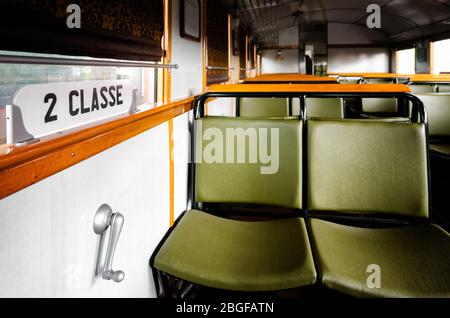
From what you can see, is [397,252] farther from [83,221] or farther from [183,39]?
[183,39]

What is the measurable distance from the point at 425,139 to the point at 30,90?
151 cm

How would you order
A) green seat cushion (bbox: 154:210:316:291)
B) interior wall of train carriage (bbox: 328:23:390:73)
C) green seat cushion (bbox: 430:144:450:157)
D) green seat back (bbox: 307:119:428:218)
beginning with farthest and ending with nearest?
interior wall of train carriage (bbox: 328:23:390:73) < green seat cushion (bbox: 430:144:450:157) < green seat back (bbox: 307:119:428:218) < green seat cushion (bbox: 154:210:316:291)

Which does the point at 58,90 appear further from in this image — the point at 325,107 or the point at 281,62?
the point at 281,62

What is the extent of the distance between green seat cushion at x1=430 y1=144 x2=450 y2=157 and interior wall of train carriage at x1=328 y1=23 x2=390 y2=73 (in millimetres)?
12778

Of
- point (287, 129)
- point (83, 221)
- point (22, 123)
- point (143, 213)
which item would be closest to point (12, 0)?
point (22, 123)

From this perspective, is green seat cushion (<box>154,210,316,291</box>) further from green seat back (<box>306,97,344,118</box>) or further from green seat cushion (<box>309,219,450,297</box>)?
green seat back (<box>306,97,344,118</box>)

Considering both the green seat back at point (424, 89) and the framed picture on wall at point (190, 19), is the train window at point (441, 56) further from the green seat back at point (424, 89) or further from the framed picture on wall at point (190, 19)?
the framed picture on wall at point (190, 19)

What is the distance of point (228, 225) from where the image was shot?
5.07 ft

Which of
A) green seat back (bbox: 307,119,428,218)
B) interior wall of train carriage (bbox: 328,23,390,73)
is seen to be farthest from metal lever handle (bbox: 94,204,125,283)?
interior wall of train carriage (bbox: 328,23,390,73)

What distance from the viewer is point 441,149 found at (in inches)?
105

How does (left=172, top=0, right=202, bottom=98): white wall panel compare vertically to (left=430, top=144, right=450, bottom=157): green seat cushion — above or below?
above

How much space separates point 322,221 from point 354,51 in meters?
15.0

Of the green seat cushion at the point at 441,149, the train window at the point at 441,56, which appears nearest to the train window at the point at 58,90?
the green seat cushion at the point at 441,149

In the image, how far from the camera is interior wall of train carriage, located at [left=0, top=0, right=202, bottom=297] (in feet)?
2.43
